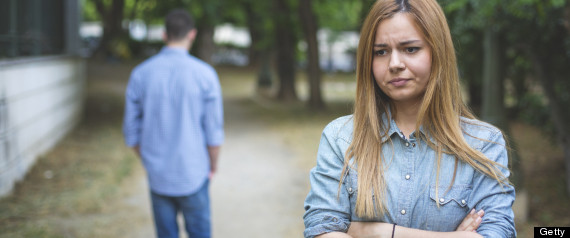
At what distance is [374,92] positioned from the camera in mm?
2059

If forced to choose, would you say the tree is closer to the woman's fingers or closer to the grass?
the grass

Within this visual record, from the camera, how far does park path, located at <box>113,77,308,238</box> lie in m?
5.89

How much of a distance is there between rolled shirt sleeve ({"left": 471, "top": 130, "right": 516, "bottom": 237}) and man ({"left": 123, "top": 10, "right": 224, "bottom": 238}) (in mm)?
2372

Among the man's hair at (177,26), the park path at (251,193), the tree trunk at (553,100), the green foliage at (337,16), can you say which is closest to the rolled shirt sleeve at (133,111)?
the man's hair at (177,26)

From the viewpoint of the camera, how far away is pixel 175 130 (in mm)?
3863

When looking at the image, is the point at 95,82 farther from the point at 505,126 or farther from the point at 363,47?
the point at 363,47

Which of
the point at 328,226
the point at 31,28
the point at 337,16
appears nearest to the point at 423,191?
the point at 328,226

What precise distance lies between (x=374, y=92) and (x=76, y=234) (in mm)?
4254

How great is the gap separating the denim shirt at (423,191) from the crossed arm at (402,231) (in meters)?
0.02

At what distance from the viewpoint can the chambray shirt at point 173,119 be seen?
3852 mm

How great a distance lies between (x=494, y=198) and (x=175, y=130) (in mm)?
2473

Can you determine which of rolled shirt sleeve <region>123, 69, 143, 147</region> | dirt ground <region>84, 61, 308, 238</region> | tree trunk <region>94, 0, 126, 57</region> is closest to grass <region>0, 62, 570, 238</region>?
dirt ground <region>84, 61, 308, 238</region>

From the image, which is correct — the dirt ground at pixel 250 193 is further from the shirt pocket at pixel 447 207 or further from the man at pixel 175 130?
the shirt pocket at pixel 447 207

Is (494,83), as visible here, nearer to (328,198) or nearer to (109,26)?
(328,198)
